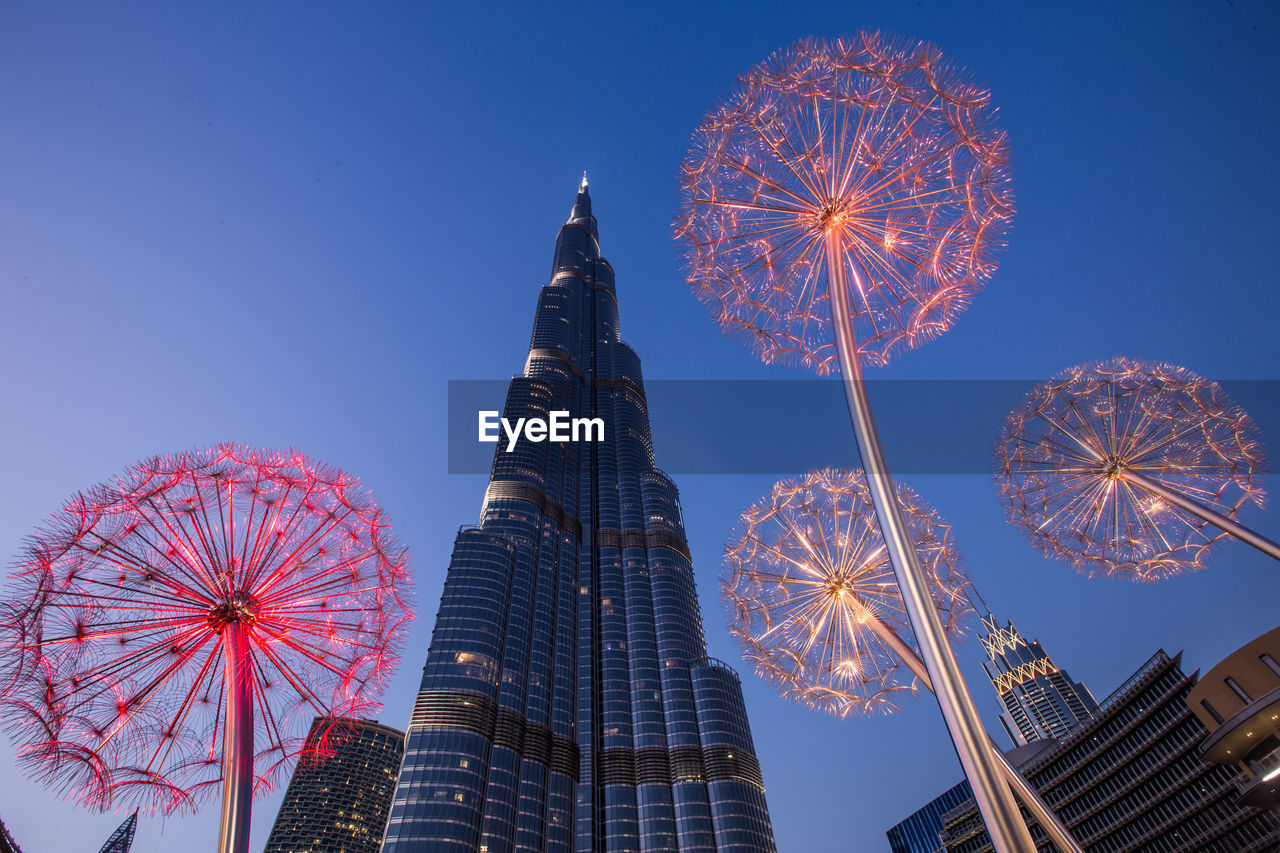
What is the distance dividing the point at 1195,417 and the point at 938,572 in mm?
14884

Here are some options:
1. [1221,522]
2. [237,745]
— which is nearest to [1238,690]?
[1221,522]

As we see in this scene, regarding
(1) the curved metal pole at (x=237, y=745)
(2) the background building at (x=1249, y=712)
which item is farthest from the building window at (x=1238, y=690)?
(1) the curved metal pole at (x=237, y=745)

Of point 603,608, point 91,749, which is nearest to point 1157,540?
point 91,749

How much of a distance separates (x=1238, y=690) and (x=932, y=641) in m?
63.3

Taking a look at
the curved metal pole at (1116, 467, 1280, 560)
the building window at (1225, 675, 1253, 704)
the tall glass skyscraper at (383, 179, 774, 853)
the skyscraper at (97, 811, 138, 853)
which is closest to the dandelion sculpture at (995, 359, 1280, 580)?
the curved metal pole at (1116, 467, 1280, 560)

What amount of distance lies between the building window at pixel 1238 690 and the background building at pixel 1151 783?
89.1ft

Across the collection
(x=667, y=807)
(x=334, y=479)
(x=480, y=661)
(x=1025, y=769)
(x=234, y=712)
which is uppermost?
(x=480, y=661)

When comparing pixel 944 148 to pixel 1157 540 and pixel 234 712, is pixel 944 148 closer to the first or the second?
pixel 234 712

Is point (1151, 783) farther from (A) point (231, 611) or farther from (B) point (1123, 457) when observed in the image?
(A) point (231, 611)

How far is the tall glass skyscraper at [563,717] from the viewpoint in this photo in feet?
380

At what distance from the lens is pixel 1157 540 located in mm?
25906

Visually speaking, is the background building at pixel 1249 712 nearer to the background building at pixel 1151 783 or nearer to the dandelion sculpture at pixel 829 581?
the background building at pixel 1151 783

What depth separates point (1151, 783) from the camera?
7975cm

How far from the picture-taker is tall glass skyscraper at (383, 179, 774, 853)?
116m
